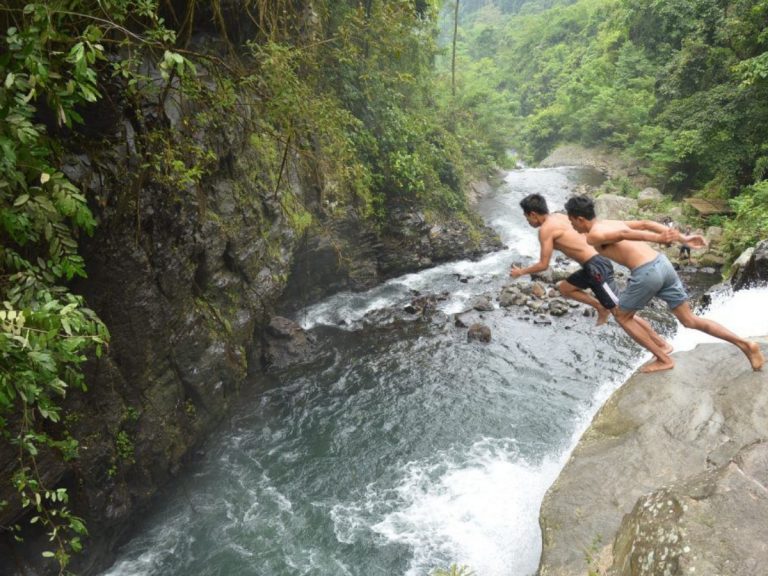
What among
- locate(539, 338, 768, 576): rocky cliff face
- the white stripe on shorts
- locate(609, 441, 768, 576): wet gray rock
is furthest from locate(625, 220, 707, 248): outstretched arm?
locate(609, 441, 768, 576): wet gray rock

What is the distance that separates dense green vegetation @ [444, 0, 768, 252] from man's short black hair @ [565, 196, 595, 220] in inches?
442

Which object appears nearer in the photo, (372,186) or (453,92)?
(372,186)

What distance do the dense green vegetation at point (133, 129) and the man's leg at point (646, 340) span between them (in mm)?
4522

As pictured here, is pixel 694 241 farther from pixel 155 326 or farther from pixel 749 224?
pixel 749 224

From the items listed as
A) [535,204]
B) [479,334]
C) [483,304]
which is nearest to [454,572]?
[535,204]

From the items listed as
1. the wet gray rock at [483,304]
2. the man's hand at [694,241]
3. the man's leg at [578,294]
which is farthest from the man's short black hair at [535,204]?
the wet gray rock at [483,304]

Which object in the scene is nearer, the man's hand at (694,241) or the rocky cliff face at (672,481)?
the rocky cliff face at (672,481)

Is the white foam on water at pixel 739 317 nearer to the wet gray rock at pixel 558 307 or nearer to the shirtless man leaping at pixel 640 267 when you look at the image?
the shirtless man leaping at pixel 640 267

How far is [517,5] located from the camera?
101 m

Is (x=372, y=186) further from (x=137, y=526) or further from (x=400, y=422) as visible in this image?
(x=137, y=526)

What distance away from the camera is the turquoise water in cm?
662

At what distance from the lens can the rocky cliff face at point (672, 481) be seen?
2.82 meters

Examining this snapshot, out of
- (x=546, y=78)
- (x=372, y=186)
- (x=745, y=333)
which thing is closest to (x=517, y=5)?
(x=546, y=78)

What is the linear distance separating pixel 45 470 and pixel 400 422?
569 cm
